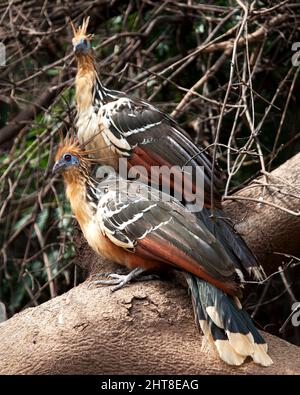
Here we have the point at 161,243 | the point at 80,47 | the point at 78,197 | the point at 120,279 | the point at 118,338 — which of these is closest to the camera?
the point at 118,338

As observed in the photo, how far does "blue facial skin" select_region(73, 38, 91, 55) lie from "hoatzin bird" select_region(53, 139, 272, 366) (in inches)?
25.1

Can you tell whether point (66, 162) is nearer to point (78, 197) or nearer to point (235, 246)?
point (78, 197)

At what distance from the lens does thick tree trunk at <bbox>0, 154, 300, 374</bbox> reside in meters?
3.01

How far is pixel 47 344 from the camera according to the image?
119 inches

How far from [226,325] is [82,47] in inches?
70.5

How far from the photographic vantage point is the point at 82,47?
13.8ft

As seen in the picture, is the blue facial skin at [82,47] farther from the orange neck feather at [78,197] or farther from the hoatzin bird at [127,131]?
the orange neck feather at [78,197]

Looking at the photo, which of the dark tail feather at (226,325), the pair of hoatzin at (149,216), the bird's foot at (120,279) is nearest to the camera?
the dark tail feather at (226,325)

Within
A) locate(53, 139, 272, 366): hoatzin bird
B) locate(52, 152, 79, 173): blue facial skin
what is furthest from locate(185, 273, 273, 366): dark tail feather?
locate(52, 152, 79, 173): blue facial skin

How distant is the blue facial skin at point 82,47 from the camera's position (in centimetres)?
418

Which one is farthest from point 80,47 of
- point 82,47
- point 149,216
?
point 149,216

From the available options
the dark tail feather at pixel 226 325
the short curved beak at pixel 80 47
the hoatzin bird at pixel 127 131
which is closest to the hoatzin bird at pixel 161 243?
the dark tail feather at pixel 226 325

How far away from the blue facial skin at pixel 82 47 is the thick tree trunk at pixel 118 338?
1.42m
